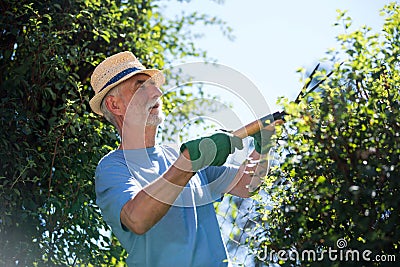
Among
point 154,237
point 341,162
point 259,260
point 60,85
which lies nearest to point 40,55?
point 60,85

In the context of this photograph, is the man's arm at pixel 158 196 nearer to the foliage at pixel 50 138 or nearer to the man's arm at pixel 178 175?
the man's arm at pixel 178 175

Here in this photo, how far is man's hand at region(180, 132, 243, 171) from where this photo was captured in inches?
80.0

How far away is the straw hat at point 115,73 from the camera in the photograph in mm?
2715

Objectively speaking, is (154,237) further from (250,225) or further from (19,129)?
(19,129)

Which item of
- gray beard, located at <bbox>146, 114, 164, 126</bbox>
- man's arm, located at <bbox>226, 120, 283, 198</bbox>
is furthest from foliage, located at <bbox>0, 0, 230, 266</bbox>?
man's arm, located at <bbox>226, 120, 283, 198</bbox>

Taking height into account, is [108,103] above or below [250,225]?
above

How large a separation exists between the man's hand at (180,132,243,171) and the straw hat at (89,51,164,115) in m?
0.72

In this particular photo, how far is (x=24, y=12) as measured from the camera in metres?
3.56

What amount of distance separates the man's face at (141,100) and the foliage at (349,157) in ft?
3.08

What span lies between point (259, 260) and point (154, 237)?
23.1 inches

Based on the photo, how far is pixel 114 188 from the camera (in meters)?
2.30

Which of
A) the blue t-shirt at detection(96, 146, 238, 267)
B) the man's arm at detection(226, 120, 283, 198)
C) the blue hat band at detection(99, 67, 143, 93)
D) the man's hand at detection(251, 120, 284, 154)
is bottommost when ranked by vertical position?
the blue t-shirt at detection(96, 146, 238, 267)

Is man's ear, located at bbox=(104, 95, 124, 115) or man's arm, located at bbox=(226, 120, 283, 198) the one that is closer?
man's arm, located at bbox=(226, 120, 283, 198)

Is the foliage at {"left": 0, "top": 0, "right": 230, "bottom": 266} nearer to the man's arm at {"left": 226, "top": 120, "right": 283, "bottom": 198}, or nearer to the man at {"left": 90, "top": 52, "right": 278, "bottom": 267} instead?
the man at {"left": 90, "top": 52, "right": 278, "bottom": 267}
